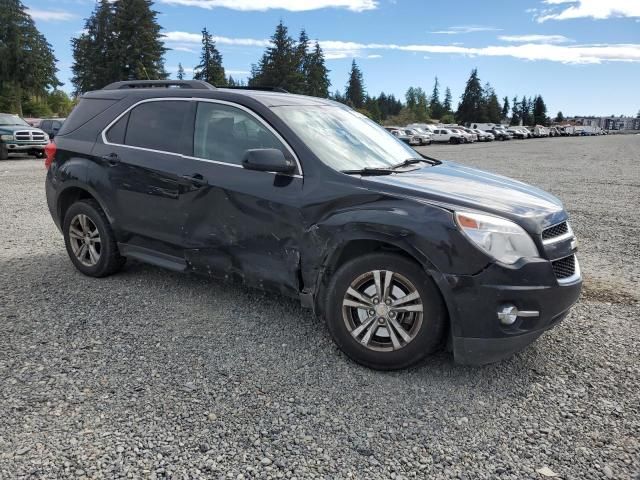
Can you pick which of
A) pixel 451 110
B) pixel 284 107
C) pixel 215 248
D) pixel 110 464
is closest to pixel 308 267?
pixel 215 248

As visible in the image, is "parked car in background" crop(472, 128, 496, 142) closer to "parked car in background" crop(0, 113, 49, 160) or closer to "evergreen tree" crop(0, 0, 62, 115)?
"parked car in background" crop(0, 113, 49, 160)

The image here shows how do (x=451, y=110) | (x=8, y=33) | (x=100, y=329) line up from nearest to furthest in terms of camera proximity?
1. (x=100, y=329)
2. (x=8, y=33)
3. (x=451, y=110)

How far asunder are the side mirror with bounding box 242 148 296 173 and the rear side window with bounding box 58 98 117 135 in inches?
81.7

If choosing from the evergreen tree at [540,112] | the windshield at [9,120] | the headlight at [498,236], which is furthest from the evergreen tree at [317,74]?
the headlight at [498,236]

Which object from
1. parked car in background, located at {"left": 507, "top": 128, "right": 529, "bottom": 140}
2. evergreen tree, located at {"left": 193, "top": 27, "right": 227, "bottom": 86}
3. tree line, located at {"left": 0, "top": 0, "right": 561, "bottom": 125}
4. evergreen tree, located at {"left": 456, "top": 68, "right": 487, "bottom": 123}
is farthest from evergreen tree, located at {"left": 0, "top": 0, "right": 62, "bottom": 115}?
evergreen tree, located at {"left": 456, "top": 68, "right": 487, "bottom": 123}

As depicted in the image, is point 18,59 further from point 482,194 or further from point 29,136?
point 482,194

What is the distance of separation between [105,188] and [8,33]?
6215 cm

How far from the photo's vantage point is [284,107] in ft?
13.6

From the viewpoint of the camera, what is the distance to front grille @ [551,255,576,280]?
10.7 feet

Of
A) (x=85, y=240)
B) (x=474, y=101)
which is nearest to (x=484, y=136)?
(x=85, y=240)

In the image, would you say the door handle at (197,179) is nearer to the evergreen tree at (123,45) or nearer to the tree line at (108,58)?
the tree line at (108,58)

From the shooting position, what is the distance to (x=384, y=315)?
11.0 feet

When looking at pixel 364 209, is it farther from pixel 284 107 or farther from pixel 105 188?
pixel 105 188

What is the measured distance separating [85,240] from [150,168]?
1.24 m
